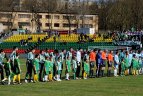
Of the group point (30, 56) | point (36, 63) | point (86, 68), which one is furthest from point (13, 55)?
point (86, 68)

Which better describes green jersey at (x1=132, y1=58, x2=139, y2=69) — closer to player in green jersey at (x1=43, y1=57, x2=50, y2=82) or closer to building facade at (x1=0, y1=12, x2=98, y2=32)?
player in green jersey at (x1=43, y1=57, x2=50, y2=82)

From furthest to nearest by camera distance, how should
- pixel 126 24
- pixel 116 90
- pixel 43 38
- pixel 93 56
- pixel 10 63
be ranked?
pixel 126 24 < pixel 43 38 < pixel 93 56 < pixel 10 63 < pixel 116 90

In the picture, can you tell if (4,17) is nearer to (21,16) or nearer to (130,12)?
(21,16)

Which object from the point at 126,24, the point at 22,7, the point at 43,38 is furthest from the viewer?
the point at 22,7

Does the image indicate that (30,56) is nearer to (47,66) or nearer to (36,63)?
(36,63)

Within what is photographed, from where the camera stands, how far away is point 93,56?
32.0 metres

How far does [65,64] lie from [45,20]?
103050 millimetres

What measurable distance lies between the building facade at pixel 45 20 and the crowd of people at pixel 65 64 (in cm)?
8191

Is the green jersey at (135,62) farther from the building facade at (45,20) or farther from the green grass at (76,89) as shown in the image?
the building facade at (45,20)

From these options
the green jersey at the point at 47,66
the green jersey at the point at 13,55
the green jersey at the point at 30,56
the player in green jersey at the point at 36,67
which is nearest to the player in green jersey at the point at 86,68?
the green jersey at the point at 47,66

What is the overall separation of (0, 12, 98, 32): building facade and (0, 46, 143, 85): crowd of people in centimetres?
8191

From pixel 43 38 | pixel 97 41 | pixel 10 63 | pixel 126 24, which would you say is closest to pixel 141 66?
pixel 10 63

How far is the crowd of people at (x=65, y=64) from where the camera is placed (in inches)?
1057

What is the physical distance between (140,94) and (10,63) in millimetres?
8527
